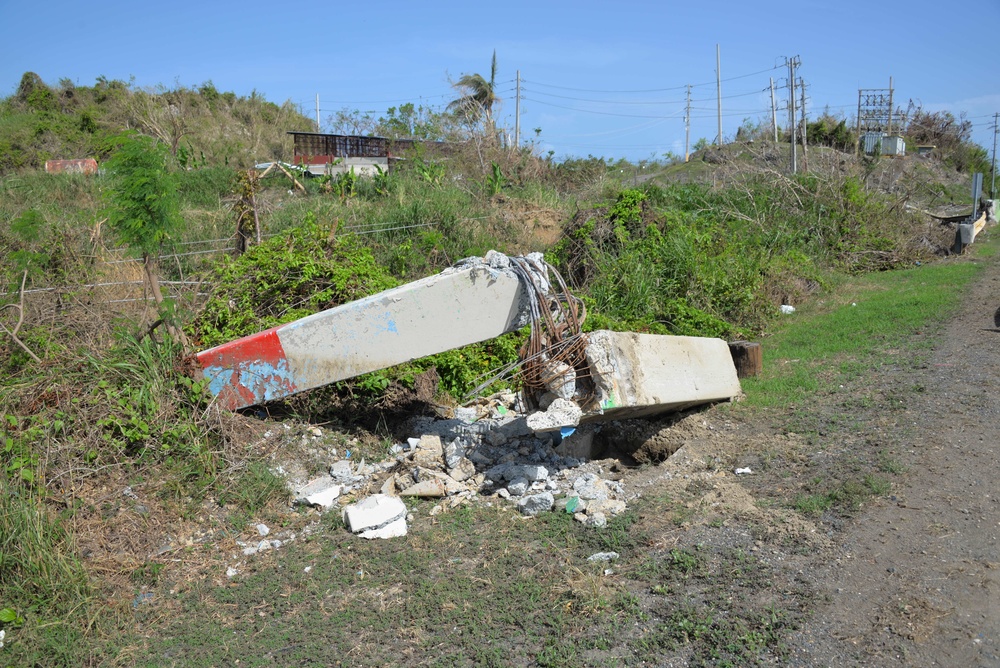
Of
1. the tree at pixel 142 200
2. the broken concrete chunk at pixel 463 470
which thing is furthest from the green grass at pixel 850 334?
the tree at pixel 142 200

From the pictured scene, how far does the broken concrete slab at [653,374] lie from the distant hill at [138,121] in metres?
13.2

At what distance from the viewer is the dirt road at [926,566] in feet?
10.4

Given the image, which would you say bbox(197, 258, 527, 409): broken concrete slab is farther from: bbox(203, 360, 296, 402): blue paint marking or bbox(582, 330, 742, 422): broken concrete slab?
bbox(582, 330, 742, 422): broken concrete slab

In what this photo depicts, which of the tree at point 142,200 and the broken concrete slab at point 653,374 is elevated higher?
the tree at point 142,200

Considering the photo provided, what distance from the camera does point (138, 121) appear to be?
20438 millimetres

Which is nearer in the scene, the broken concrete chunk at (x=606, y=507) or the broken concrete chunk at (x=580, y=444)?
the broken concrete chunk at (x=606, y=507)

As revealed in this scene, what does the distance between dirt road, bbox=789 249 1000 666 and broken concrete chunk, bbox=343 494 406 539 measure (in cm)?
234

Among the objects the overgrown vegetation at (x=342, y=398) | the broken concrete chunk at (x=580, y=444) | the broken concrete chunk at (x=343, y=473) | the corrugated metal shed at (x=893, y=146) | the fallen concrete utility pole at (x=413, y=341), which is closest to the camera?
the overgrown vegetation at (x=342, y=398)

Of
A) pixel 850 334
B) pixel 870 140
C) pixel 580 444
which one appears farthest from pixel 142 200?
pixel 870 140

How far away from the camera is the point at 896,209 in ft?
49.3

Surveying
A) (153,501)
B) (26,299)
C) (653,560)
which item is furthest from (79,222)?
(653,560)

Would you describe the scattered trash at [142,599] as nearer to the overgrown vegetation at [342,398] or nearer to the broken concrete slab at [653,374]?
the overgrown vegetation at [342,398]

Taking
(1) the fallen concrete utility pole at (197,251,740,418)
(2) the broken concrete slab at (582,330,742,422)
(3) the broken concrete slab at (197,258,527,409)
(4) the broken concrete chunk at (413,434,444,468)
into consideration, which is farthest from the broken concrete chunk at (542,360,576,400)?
(4) the broken concrete chunk at (413,434,444,468)

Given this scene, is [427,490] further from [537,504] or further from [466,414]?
[466,414]
